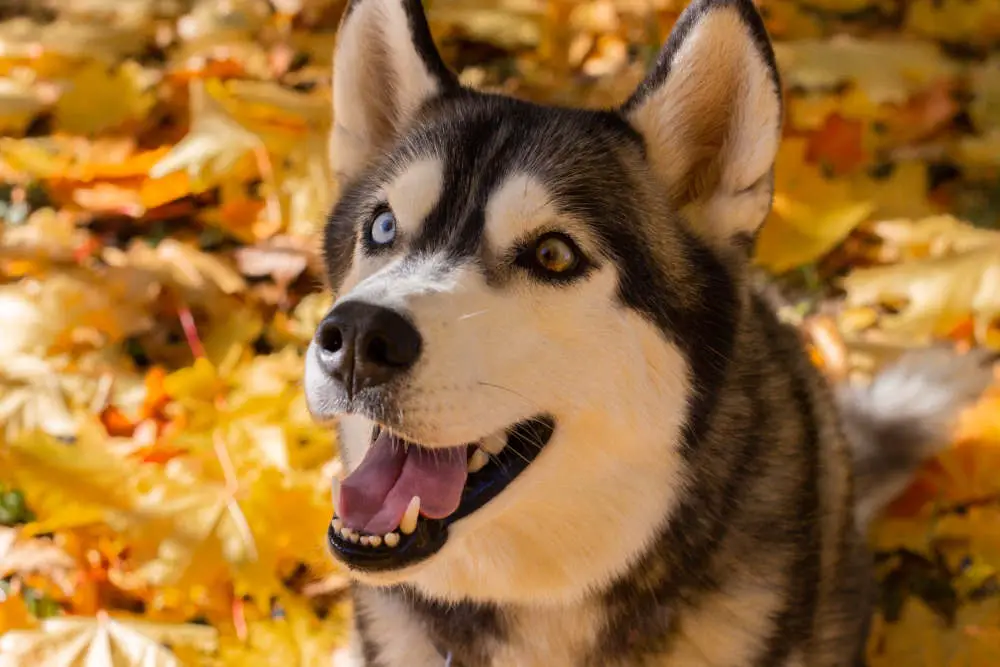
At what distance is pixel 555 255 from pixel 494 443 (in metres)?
0.40

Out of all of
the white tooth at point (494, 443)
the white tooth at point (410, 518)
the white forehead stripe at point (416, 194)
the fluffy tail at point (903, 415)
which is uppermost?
the white forehead stripe at point (416, 194)

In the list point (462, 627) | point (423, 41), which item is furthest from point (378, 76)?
point (462, 627)

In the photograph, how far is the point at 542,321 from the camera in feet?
6.43

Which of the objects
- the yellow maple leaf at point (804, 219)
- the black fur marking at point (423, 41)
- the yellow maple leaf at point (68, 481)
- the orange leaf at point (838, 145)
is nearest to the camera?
the black fur marking at point (423, 41)

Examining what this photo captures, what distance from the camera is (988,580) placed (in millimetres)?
2855

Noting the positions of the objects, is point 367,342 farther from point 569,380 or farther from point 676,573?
point 676,573

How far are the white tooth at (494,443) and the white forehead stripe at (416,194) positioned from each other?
1.52ft

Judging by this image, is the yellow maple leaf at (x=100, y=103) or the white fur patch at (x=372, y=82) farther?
the yellow maple leaf at (x=100, y=103)

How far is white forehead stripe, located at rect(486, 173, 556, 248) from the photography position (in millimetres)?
2043

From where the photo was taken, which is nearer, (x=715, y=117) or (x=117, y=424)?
(x=715, y=117)

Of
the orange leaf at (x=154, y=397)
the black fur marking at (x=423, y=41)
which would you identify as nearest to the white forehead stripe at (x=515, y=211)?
the black fur marking at (x=423, y=41)

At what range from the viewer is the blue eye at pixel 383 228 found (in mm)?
2191

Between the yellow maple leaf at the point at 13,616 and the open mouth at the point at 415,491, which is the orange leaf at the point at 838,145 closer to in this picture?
the open mouth at the point at 415,491

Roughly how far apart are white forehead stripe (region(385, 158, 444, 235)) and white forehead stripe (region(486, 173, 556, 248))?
0.45 ft
